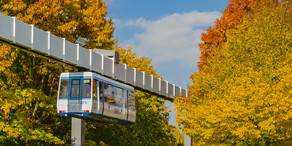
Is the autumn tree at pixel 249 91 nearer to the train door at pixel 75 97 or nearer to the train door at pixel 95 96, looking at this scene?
the train door at pixel 95 96

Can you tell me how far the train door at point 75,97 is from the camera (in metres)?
27.4

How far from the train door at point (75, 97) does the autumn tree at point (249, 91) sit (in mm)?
7637

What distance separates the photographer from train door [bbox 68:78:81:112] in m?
27.4

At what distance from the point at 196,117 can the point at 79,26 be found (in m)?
13.1

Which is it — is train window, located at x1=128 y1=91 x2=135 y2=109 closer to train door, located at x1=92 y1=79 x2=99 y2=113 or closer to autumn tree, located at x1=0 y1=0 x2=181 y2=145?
autumn tree, located at x1=0 y1=0 x2=181 y2=145

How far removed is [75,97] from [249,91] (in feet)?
32.3

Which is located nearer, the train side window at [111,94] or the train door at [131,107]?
the train side window at [111,94]

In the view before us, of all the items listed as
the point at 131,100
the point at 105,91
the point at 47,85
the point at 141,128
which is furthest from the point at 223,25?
the point at 105,91

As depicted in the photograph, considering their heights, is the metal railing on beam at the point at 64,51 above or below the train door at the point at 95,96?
above

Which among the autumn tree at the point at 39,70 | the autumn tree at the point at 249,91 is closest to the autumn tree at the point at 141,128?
the autumn tree at the point at 39,70

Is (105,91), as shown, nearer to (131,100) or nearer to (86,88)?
(86,88)

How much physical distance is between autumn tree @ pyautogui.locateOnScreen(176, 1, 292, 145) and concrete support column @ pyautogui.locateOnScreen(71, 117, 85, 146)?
7.31 metres

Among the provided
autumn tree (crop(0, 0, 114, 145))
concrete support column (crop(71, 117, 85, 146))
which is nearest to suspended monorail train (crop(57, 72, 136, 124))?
autumn tree (crop(0, 0, 114, 145))

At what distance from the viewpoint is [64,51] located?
91.9ft
